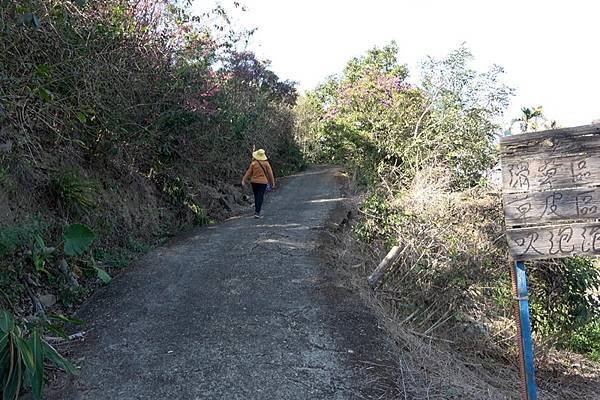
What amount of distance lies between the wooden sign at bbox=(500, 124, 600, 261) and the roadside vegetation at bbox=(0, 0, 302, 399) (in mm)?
3709

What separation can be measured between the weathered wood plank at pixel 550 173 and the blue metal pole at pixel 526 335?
61 cm

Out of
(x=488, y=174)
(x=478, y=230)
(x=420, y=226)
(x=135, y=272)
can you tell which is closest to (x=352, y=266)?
(x=420, y=226)

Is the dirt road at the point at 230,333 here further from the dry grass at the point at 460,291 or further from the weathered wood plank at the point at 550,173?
the weathered wood plank at the point at 550,173

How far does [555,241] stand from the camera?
323 cm

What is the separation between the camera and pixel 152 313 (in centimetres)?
538

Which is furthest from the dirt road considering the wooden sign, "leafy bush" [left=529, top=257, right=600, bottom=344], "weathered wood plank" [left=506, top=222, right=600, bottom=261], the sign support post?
"leafy bush" [left=529, top=257, right=600, bottom=344]

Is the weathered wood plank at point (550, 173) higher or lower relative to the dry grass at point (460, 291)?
higher

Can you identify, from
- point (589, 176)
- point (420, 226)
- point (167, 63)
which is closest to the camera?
point (589, 176)

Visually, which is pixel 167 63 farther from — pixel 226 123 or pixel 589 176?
pixel 589 176

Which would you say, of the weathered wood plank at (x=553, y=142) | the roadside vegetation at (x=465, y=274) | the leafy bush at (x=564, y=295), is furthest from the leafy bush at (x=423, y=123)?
the weathered wood plank at (x=553, y=142)

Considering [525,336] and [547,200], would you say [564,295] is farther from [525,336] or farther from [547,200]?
[547,200]

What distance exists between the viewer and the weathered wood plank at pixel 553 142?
3195 millimetres

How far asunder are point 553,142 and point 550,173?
8.8 inches

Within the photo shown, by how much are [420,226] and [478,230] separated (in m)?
1.07
